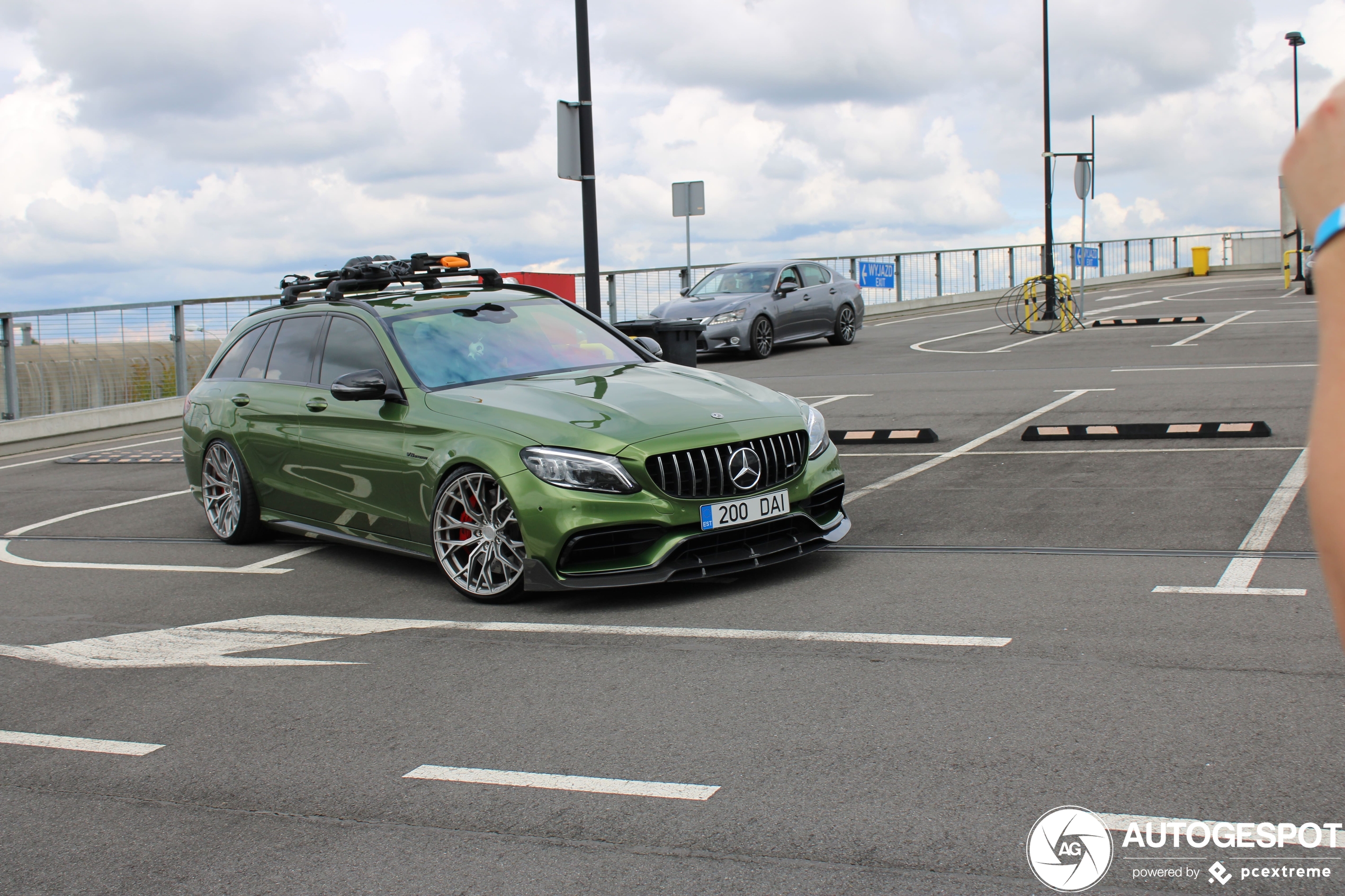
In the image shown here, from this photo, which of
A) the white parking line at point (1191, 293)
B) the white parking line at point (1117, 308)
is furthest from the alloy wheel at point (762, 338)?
the white parking line at point (1191, 293)

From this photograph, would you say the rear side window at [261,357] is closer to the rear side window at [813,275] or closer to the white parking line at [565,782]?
the white parking line at [565,782]

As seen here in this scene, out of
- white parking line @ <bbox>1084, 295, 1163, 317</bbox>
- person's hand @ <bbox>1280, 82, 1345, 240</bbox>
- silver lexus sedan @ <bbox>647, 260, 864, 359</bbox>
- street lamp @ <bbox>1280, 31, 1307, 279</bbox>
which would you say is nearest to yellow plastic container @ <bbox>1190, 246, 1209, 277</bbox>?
street lamp @ <bbox>1280, 31, 1307, 279</bbox>

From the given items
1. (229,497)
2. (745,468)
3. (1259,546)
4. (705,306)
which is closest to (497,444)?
(745,468)

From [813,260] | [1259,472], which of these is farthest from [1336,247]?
[813,260]

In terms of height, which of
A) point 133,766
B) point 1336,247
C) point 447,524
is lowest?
point 133,766

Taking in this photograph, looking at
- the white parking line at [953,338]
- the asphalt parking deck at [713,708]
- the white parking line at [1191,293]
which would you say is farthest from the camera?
the white parking line at [1191,293]

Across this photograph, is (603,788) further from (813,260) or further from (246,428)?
(813,260)

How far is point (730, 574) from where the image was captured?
22.8 feet

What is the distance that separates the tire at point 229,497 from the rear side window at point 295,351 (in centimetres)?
67

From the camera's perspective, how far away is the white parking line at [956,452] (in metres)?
9.60

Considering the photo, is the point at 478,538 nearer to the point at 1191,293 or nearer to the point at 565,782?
the point at 565,782

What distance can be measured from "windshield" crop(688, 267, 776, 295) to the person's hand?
2264cm

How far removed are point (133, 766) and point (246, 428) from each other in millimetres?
4604

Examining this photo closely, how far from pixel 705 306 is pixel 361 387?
52.3ft
